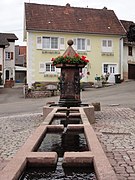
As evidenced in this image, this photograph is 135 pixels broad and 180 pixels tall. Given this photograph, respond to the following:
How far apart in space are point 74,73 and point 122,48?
25636 millimetres

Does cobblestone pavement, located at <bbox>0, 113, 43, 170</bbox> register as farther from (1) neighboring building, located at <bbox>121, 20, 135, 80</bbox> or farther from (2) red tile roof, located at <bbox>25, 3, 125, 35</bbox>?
(1) neighboring building, located at <bbox>121, 20, 135, 80</bbox>

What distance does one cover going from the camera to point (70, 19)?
37094 millimetres

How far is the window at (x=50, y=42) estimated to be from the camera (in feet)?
115

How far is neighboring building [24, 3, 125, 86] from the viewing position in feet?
114

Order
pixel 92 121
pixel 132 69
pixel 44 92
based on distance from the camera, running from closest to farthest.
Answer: pixel 92 121 → pixel 44 92 → pixel 132 69

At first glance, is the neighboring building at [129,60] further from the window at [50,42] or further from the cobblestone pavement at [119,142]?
the cobblestone pavement at [119,142]

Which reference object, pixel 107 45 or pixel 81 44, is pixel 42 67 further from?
pixel 107 45

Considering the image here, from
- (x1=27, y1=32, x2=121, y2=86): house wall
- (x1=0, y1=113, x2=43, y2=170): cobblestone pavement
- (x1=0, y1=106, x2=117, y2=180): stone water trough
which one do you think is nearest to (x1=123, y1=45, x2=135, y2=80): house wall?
(x1=27, y1=32, x2=121, y2=86): house wall

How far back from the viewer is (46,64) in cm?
3528

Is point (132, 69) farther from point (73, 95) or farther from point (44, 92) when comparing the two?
point (73, 95)

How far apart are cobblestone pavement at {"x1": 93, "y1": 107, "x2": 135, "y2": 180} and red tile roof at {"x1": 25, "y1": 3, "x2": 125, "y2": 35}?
76.8 ft

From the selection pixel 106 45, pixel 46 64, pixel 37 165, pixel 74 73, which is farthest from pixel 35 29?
pixel 37 165

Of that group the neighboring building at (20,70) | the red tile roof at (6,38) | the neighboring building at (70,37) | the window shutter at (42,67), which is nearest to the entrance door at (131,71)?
the neighboring building at (70,37)

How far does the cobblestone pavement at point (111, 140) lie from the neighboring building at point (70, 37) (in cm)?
2231
